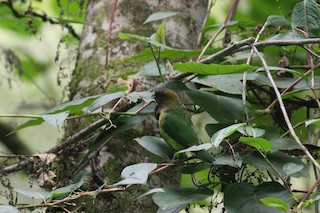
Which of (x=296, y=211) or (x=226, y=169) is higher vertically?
(x=296, y=211)

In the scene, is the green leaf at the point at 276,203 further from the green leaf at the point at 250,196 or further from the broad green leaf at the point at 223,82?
the broad green leaf at the point at 223,82

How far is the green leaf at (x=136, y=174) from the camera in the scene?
1.27m

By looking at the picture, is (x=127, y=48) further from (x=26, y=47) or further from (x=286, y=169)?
(x=26, y=47)

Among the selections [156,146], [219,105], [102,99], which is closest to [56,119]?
[102,99]

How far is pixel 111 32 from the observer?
86.5 inches

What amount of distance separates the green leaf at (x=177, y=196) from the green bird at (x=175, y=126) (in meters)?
0.09

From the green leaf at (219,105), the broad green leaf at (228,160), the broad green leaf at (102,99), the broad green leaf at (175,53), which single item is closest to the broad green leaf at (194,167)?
the broad green leaf at (228,160)

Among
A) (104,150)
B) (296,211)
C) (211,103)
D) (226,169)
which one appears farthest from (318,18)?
(104,150)

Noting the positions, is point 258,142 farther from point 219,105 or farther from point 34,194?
point 34,194

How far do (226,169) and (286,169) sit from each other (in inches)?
9.9

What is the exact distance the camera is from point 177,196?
146 cm

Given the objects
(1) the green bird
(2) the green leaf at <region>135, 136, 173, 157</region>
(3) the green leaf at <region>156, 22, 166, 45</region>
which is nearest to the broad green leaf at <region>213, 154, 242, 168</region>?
(1) the green bird

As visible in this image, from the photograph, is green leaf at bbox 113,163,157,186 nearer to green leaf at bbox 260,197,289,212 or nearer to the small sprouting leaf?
green leaf at bbox 260,197,289,212

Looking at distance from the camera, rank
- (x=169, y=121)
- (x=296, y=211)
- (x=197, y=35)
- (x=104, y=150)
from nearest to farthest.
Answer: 1. (x=296, y=211)
2. (x=169, y=121)
3. (x=104, y=150)
4. (x=197, y=35)
